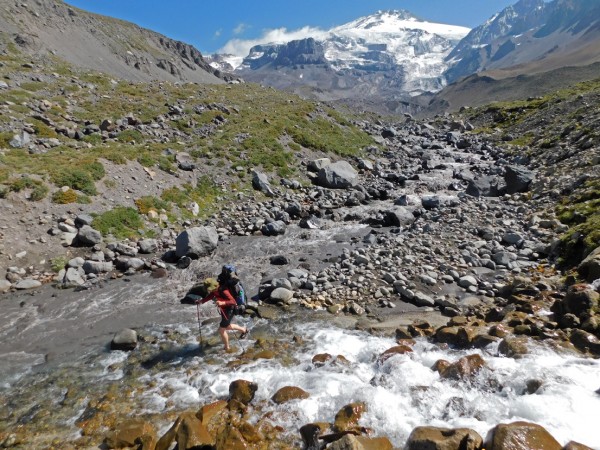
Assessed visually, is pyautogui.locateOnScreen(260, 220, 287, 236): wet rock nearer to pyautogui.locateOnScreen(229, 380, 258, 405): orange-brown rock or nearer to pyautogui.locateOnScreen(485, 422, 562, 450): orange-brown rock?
pyautogui.locateOnScreen(229, 380, 258, 405): orange-brown rock

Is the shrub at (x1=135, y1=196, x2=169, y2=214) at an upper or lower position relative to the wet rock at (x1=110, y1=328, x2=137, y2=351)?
upper

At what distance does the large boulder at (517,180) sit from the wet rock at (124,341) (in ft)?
92.5

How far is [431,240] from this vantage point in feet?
66.9

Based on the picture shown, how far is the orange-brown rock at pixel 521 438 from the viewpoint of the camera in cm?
704

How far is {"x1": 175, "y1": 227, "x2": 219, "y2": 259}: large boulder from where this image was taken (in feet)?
67.3

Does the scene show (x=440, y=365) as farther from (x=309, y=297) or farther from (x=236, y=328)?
(x=236, y=328)

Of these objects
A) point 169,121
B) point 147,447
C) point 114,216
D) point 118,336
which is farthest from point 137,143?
point 147,447

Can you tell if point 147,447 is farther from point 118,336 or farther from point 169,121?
point 169,121

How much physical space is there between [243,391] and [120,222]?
51.4 feet

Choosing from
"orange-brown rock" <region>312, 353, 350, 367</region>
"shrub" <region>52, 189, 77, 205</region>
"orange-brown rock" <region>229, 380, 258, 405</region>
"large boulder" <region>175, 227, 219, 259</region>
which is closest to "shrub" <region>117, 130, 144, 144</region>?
"shrub" <region>52, 189, 77, 205</region>

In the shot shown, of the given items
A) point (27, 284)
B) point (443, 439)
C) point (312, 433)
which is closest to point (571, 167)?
point (443, 439)

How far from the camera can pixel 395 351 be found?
466 inches

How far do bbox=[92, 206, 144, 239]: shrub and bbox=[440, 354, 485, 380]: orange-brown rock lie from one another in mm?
18372

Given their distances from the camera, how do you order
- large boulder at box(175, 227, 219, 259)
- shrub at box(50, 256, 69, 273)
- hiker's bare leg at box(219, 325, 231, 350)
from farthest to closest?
large boulder at box(175, 227, 219, 259) < shrub at box(50, 256, 69, 273) < hiker's bare leg at box(219, 325, 231, 350)
